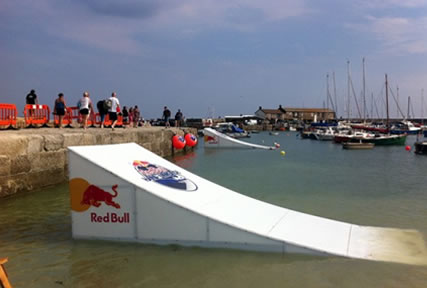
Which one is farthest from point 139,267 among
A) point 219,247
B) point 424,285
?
point 424,285

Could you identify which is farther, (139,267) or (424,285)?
(139,267)

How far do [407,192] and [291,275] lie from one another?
9.52 m

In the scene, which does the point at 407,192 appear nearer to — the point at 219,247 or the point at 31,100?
the point at 219,247

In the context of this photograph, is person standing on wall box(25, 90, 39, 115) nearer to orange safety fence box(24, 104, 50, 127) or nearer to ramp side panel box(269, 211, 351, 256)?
orange safety fence box(24, 104, 50, 127)

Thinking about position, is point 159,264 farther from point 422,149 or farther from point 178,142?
point 422,149

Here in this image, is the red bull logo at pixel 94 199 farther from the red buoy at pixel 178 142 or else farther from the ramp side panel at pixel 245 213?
the red buoy at pixel 178 142

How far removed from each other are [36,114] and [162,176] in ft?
39.4

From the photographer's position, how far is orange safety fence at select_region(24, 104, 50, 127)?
1638 cm

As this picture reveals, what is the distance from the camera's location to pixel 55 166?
1268 cm

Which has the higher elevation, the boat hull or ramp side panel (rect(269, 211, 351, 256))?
ramp side panel (rect(269, 211, 351, 256))

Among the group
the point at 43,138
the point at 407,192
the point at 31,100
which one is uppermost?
the point at 31,100

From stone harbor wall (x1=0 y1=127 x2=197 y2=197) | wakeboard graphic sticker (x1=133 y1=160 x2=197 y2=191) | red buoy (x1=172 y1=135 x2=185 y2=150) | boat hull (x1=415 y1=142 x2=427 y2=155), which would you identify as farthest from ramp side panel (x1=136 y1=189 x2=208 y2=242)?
boat hull (x1=415 y1=142 x2=427 y2=155)

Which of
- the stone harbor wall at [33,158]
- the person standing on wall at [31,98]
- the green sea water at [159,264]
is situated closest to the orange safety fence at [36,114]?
the person standing on wall at [31,98]

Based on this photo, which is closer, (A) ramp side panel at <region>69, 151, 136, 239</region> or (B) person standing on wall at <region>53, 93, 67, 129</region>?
(A) ramp side panel at <region>69, 151, 136, 239</region>
